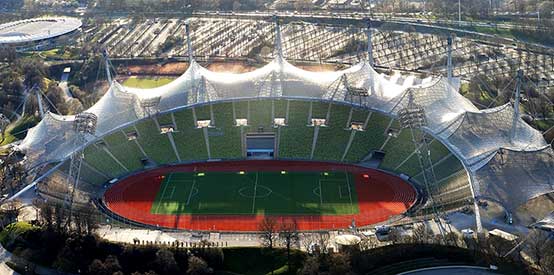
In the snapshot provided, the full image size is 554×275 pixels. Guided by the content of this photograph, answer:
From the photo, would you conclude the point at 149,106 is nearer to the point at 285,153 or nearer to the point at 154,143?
the point at 154,143

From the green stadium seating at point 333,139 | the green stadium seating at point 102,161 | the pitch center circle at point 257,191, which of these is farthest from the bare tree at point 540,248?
the green stadium seating at point 102,161

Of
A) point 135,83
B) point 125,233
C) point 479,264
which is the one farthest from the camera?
point 135,83

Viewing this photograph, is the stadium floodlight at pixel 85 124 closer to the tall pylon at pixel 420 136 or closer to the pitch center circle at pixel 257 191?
the pitch center circle at pixel 257 191

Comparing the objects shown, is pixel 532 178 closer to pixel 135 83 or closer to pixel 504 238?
pixel 504 238

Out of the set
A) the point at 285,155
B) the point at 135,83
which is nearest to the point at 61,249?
the point at 285,155

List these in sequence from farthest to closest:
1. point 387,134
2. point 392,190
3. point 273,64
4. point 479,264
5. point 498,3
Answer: point 498,3
point 273,64
point 387,134
point 392,190
point 479,264

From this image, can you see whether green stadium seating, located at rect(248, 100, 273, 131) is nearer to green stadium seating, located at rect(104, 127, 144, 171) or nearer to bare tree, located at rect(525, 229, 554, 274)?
green stadium seating, located at rect(104, 127, 144, 171)

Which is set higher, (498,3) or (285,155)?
(498,3)
